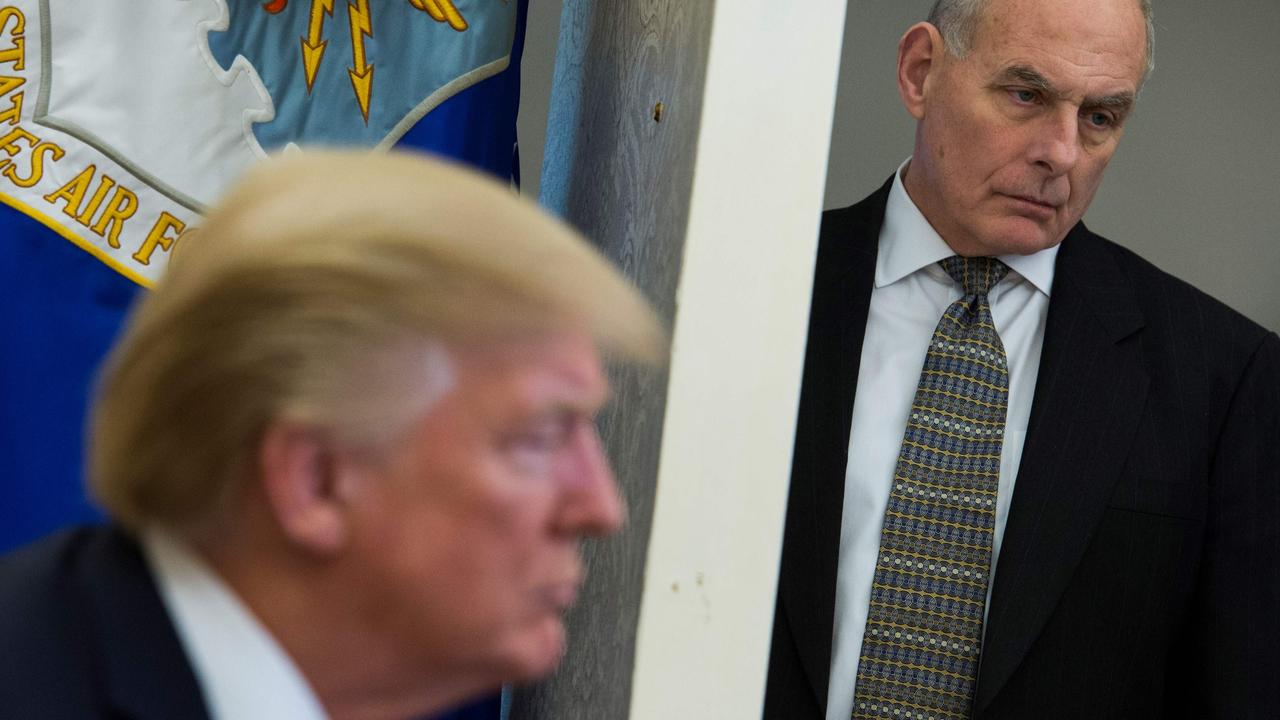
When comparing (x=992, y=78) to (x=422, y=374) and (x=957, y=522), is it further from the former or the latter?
(x=422, y=374)

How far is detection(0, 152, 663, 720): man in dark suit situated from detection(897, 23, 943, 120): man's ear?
1460 millimetres

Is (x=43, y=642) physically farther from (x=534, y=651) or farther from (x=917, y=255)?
(x=917, y=255)

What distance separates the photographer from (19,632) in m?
0.73

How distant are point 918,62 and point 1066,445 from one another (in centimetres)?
62

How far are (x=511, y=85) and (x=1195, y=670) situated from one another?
1.10 meters

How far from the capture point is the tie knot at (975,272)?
6.34ft

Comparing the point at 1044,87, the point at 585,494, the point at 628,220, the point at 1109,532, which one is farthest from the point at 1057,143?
the point at 585,494

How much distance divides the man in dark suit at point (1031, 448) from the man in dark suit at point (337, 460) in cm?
107

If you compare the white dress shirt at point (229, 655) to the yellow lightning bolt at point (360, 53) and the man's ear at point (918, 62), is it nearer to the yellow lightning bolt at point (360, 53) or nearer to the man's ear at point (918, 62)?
the yellow lightning bolt at point (360, 53)

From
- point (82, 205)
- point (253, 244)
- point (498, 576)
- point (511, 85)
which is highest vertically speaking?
point (511, 85)

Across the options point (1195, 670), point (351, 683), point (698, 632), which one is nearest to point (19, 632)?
point (351, 683)

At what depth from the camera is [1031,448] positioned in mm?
1817

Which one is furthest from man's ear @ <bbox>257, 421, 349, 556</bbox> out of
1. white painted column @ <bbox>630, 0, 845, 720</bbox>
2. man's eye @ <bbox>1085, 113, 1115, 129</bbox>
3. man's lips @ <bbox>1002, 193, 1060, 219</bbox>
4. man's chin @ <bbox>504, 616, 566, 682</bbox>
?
man's eye @ <bbox>1085, 113, 1115, 129</bbox>

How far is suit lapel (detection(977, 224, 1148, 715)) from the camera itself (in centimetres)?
175
